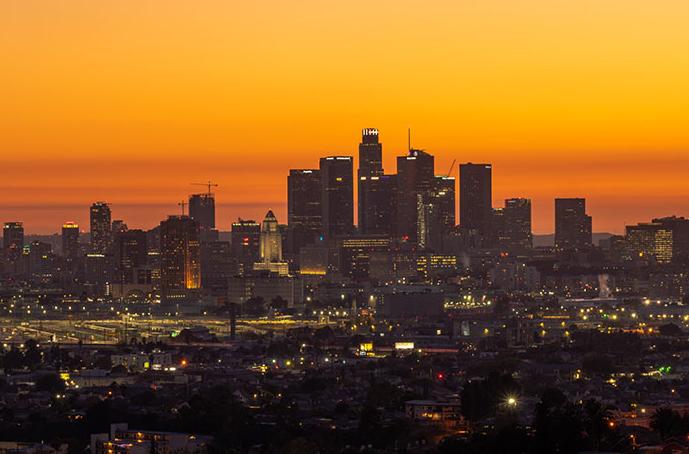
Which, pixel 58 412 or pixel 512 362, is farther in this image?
pixel 512 362

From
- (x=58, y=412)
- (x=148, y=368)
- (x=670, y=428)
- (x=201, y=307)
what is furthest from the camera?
(x=201, y=307)

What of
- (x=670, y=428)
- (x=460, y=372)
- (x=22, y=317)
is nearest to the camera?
(x=670, y=428)

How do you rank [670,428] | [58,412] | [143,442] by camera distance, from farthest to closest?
[58,412], [143,442], [670,428]

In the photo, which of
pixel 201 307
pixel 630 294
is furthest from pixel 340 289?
pixel 630 294

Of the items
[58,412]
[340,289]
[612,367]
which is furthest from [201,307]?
[58,412]

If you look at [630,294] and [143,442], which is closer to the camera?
[143,442]

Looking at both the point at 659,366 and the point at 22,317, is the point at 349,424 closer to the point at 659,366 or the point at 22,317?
the point at 659,366

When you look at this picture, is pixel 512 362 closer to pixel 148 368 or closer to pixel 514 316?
pixel 148 368

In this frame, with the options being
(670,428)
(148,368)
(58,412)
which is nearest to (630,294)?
(148,368)

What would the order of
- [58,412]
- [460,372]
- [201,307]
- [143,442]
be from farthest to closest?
[201,307] → [460,372] → [58,412] → [143,442]
